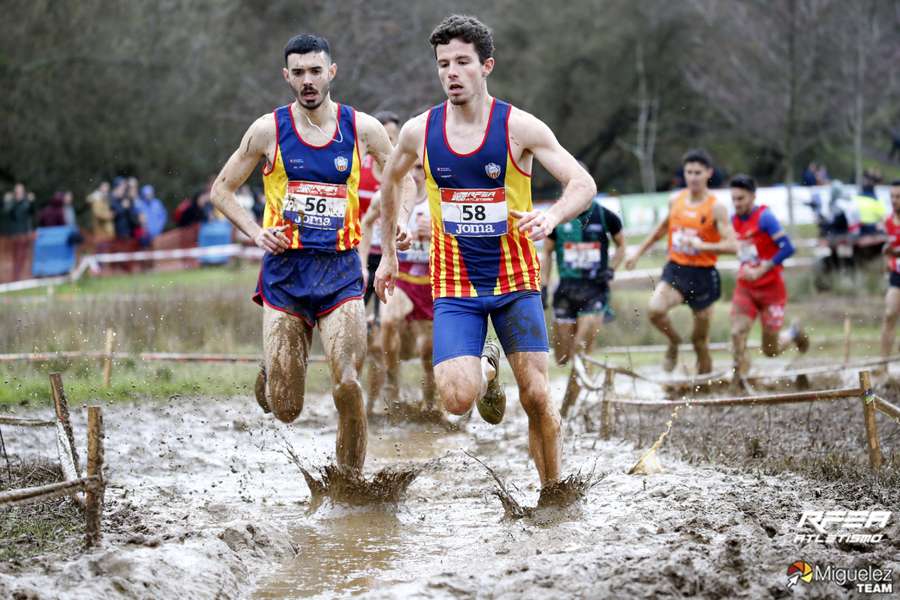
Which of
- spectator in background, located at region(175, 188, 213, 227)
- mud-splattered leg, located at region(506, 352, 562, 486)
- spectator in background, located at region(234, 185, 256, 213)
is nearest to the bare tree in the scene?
spectator in background, located at region(234, 185, 256, 213)

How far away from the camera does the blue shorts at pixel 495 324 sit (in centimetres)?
620

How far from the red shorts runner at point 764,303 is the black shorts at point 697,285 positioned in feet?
1.16

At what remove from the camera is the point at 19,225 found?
20.2 m

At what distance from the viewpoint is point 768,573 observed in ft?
16.2

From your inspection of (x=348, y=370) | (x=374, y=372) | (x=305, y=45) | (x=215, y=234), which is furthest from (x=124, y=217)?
(x=348, y=370)

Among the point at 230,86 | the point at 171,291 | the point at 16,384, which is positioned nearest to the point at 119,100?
the point at 230,86

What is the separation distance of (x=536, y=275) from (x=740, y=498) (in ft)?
5.04

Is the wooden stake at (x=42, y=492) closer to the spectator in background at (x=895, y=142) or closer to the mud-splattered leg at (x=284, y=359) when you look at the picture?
the mud-splattered leg at (x=284, y=359)

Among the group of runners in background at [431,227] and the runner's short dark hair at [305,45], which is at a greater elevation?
the runner's short dark hair at [305,45]

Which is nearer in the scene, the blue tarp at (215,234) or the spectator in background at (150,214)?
the spectator in background at (150,214)

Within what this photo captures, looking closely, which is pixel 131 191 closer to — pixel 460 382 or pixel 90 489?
pixel 460 382

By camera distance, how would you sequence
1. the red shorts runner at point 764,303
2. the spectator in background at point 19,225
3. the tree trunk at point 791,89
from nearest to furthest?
the red shorts runner at point 764,303
the spectator in background at point 19,225
the tree trunk at point 791,89

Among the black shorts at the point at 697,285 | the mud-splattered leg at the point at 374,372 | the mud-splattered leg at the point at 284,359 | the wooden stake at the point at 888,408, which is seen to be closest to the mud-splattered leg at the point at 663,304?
the black shorts at the point at 697,285

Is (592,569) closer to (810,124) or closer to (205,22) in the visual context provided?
(205,22)
